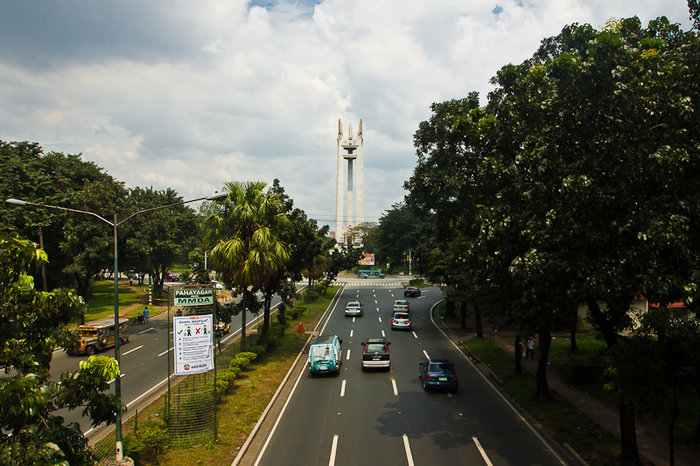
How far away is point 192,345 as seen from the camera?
15.7 metres

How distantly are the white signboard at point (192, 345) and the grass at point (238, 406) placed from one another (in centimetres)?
239

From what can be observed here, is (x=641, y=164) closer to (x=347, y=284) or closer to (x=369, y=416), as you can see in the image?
(x=369, y=416)

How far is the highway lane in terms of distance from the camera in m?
14.5

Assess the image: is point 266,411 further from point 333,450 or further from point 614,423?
point 614,423

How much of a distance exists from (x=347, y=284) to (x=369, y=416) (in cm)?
6261

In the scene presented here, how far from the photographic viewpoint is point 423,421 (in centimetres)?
1784

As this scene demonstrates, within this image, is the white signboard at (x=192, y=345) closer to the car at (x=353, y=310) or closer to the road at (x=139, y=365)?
the road at (x=139, y=365)

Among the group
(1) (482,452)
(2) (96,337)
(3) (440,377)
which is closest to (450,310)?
(3) (440,377)

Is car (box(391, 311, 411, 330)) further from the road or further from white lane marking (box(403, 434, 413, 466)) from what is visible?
A: white lane marking (box(403, 434, 413, 466))

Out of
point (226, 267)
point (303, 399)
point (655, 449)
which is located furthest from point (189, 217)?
point (655, 449)

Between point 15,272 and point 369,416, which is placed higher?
point 15,272

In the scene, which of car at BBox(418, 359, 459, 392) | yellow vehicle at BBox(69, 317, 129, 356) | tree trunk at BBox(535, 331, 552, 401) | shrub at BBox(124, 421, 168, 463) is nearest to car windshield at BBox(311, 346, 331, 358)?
car at BBox(418, 359, 459, 392)

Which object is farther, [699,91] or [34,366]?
[699,91]

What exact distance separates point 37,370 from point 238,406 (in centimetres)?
1269
